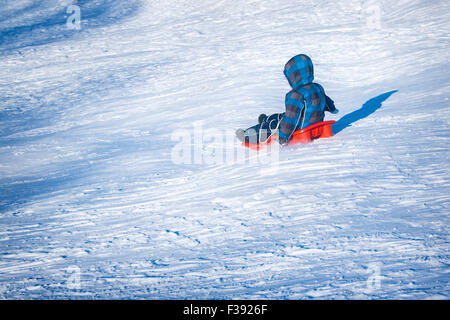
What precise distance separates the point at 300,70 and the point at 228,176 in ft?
4.38

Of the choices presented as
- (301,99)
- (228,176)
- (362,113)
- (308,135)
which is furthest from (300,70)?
(362,113)

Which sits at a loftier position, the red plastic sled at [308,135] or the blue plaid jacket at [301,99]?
the blue plaid jacket at [301,99]

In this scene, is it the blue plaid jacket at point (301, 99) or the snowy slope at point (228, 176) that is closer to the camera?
the snowy slope at point (228, 176)

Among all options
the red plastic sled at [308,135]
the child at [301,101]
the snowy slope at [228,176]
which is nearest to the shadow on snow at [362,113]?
the snowy slope at [228,176]

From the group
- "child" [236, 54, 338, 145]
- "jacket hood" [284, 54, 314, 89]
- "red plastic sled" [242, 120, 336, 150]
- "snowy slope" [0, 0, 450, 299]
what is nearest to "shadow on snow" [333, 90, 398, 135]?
"snowy slope" [0, 0, 450, 299]

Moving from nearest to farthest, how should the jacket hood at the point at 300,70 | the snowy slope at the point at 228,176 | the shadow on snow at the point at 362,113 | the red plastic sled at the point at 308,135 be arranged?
the snowy slope at the point at 228,176
the jacket hood at the point at 300,70
the red plastic sled at the point at 308,135
the shadow on snow at the point at 362,113

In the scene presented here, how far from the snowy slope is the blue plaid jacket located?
0.32 meters

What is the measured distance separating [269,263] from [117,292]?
1.00 metres

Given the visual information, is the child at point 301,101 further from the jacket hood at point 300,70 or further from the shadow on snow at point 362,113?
the shadow on snow at point 362,113

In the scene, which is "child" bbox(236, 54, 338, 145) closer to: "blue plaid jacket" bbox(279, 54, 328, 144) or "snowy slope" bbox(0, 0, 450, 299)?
"blue plaid jacket" bbox(279, 54, 328, 144)

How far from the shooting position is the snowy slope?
2607mm

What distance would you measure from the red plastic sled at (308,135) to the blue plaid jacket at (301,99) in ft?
0.24

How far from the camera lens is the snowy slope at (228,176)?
2.61 m
